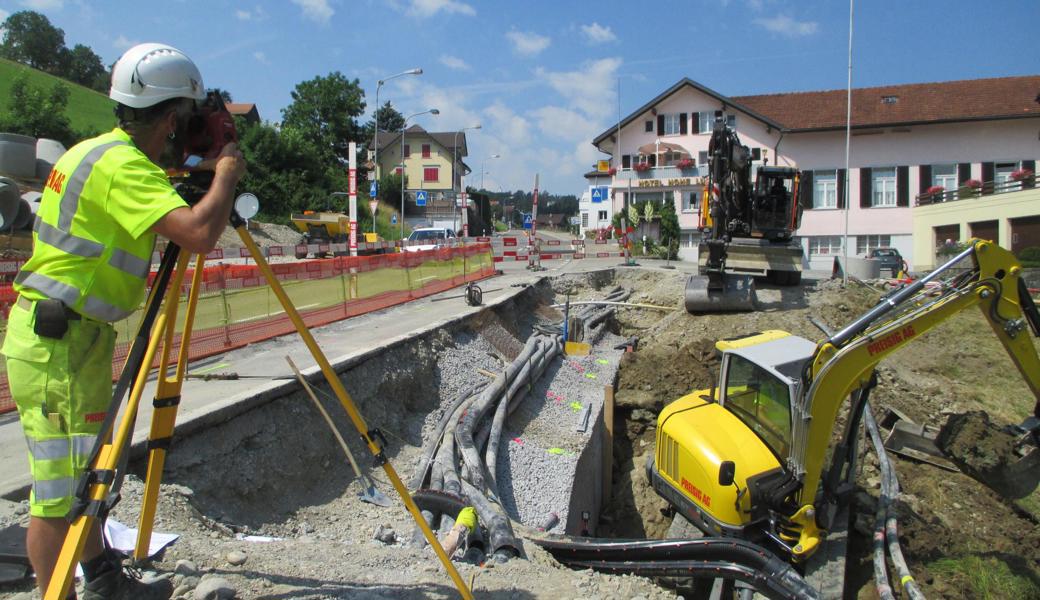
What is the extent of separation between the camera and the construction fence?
8.59 m

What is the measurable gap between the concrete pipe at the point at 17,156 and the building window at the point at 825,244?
42.7 m

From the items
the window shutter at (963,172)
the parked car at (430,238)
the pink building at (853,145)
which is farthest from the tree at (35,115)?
the window shutter at (963,172)

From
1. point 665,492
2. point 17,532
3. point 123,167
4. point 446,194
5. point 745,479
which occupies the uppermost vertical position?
point 446,194

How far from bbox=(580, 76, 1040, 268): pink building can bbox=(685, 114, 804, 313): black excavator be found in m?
23.6

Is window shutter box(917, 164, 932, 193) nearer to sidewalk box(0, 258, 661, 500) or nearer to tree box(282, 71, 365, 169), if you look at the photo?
sidewalk box(0, 258, 661, 500)

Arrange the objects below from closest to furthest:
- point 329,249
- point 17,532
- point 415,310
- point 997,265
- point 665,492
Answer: point 17,532
point 997,265
point 665,492
point 415,310
point 329,249

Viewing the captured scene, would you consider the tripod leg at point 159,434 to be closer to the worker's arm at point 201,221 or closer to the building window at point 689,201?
the worker's arm at point 201,221

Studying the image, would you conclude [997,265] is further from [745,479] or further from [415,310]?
[415,310]

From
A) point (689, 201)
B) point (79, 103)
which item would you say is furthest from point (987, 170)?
point (79, 103)

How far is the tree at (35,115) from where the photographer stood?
34750mm

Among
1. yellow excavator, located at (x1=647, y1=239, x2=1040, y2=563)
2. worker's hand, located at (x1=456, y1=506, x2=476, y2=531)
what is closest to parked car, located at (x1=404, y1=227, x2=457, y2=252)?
yellow excavator, located at (x1=647, y1=239, x2=1040, y2=563)

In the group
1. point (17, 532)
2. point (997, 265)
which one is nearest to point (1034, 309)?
point (997, 265)

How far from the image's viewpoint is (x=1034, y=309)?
5.80m

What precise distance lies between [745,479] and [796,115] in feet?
139
